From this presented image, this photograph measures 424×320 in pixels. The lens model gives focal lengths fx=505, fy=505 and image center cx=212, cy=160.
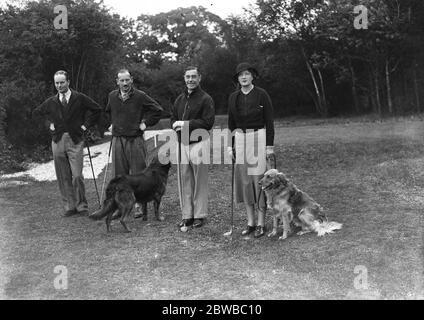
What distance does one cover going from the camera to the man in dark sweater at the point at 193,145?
6797mm

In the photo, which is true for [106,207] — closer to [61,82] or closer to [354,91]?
[61,82]

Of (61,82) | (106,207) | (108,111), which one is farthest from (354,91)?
(106,207)

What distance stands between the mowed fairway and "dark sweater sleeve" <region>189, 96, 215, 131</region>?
1.45 m

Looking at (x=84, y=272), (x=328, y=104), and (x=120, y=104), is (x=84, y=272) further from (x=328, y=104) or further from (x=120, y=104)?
(x=328, y=104)

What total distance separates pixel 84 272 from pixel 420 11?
22.8 metres

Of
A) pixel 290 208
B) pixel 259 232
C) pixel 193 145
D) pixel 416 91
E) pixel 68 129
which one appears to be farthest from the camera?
pixel 416 91

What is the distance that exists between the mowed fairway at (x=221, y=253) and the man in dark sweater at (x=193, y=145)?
33 centimetres

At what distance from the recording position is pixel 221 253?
19.5 ft

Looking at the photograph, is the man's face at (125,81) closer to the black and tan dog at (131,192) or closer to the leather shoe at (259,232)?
the black and tan dog at (131,192)

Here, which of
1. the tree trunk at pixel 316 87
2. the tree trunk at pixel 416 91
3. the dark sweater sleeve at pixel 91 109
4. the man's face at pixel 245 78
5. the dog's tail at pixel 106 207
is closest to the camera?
the man's face at pixel 245 78

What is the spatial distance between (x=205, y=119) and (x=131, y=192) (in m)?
1.45

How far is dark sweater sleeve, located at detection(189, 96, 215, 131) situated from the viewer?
6770 mm

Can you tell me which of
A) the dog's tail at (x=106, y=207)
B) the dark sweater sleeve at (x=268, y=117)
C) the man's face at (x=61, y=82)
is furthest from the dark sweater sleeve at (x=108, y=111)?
the dark sweater sleeve at (x=268, y=117)

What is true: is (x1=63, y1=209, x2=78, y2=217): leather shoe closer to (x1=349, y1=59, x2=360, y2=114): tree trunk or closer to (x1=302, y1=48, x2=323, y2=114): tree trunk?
(x1=349, y1=59, x2=360, y2=114): tree trunk
